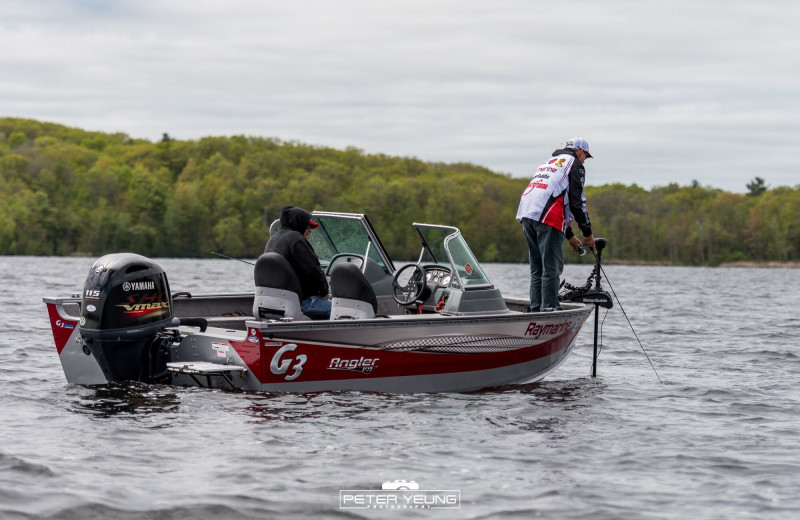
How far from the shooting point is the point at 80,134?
14462 centimetres

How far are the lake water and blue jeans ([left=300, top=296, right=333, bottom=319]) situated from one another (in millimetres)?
903

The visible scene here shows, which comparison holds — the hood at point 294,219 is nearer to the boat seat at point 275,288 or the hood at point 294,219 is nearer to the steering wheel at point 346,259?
the boat seat at point 275,288

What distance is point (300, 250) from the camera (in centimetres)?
941

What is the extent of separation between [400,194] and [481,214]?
10737 millimetres

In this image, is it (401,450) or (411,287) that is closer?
(401,450)

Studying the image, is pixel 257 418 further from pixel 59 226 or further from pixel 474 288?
pixel 59 226

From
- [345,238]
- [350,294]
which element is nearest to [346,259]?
[345,238]

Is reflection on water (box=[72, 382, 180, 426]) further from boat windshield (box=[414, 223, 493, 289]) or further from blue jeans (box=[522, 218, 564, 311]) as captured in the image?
blue jeans (box=[522, 218, 564, 311])

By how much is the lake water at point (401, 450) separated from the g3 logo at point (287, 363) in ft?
0.77

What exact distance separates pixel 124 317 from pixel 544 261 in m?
4.38


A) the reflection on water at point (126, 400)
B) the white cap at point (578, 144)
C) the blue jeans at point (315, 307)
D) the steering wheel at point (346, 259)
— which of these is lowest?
the reflection on water at point (126, 400)

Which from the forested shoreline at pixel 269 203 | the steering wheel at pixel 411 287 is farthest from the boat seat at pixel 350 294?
the forested shoreline at pixel 269 203

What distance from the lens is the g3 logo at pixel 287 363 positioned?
28.3 feet

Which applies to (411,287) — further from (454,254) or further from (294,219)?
(294,219)
